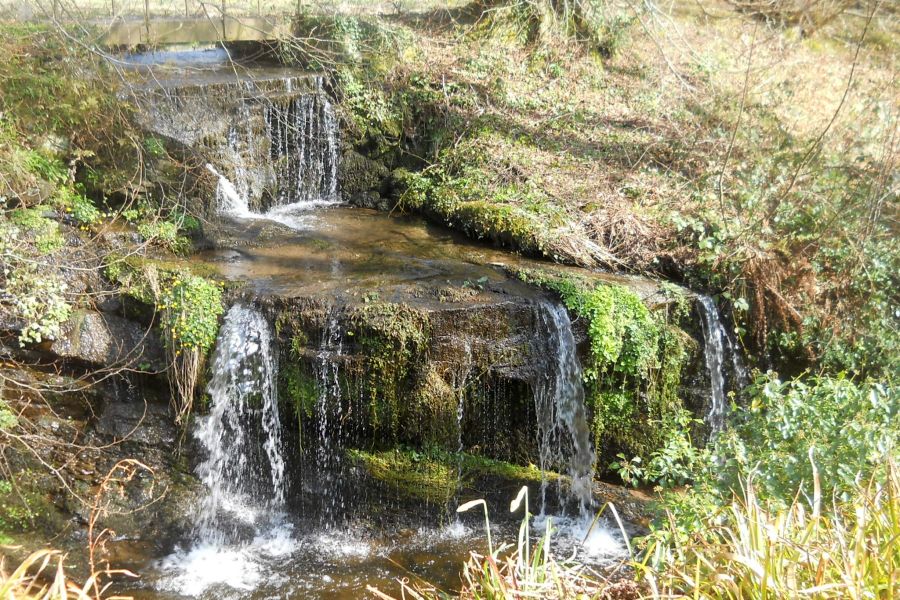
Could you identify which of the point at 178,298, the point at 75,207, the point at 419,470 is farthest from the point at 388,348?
the point at 75,207

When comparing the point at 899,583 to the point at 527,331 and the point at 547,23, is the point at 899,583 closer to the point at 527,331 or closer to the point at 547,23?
the point at 527,331

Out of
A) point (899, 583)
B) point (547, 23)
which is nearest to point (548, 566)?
point (899, 583)

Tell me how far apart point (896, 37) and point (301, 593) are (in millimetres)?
15514

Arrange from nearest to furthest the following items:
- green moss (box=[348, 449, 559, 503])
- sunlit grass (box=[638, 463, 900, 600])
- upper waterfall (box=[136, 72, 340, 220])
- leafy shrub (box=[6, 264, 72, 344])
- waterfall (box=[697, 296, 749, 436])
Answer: sunlit grass (box=[638, 463, 900, 600])
leafy shrub (box=[6, 264, 72, 344])
green moss (box=[348, 449, 559, 503])
waterfall (box=[697, 296, 749, 436])
upper waterfall (box=[136, 72, 340, 220])

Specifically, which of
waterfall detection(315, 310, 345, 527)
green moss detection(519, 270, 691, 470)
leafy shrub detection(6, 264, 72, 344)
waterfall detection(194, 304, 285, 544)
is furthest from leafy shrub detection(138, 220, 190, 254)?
green moss detection(519, 270, 691, 470)

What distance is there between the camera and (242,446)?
6.29 metres

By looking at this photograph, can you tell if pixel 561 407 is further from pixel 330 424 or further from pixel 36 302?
pixel 36 302

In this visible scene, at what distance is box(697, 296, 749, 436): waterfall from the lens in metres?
7.02

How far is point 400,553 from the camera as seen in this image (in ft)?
19.7

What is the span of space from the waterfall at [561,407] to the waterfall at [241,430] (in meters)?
2.43

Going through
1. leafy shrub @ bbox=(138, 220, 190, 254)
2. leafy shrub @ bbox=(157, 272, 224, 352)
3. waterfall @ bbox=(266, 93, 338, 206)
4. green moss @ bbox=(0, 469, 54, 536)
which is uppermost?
waterfall @ bbox=(266, 93, 338, 206)

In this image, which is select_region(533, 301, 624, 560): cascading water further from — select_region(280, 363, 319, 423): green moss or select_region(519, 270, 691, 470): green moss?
select_region(280, 363, 319, 423): green moss

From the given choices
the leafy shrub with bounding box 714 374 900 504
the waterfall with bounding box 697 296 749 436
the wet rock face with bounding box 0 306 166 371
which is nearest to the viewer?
the leafy shrub with bounding box 714 374 900 504

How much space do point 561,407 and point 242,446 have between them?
295 centimetres
